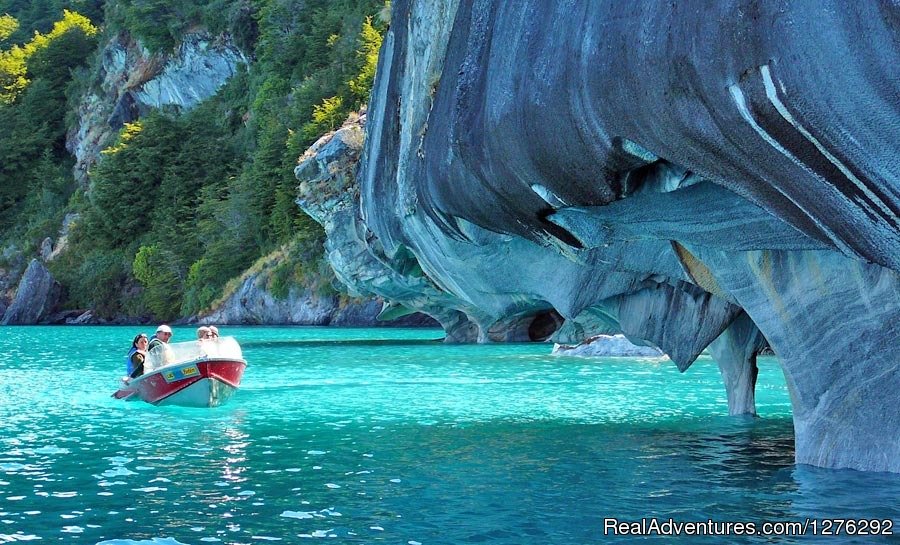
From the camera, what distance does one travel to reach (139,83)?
2987 inches

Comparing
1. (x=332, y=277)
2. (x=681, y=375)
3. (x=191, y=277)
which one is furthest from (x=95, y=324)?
(x=681, y=375)

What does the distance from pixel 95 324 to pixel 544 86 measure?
2354 inches

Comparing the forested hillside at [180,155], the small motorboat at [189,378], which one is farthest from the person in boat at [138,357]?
the forested hillside at [180,155]

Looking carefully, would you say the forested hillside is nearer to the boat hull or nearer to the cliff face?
the boat hull

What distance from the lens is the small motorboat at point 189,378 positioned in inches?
698

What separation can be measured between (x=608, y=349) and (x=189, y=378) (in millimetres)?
14722

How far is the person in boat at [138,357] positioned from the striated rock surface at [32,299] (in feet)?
154

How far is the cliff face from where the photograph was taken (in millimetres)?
5836

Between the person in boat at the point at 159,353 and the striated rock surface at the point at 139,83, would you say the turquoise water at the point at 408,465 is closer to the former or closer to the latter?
the person in boat at the point at 159,353

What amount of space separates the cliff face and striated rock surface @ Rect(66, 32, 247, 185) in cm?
5820

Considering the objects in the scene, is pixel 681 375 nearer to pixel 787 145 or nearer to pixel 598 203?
pixel 598 203

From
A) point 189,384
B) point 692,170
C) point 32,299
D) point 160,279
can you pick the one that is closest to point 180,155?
point 160,279

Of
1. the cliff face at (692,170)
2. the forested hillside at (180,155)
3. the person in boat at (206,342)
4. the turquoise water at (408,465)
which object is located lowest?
the turquoise water at (408,465)

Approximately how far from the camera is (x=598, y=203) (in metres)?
8.48
